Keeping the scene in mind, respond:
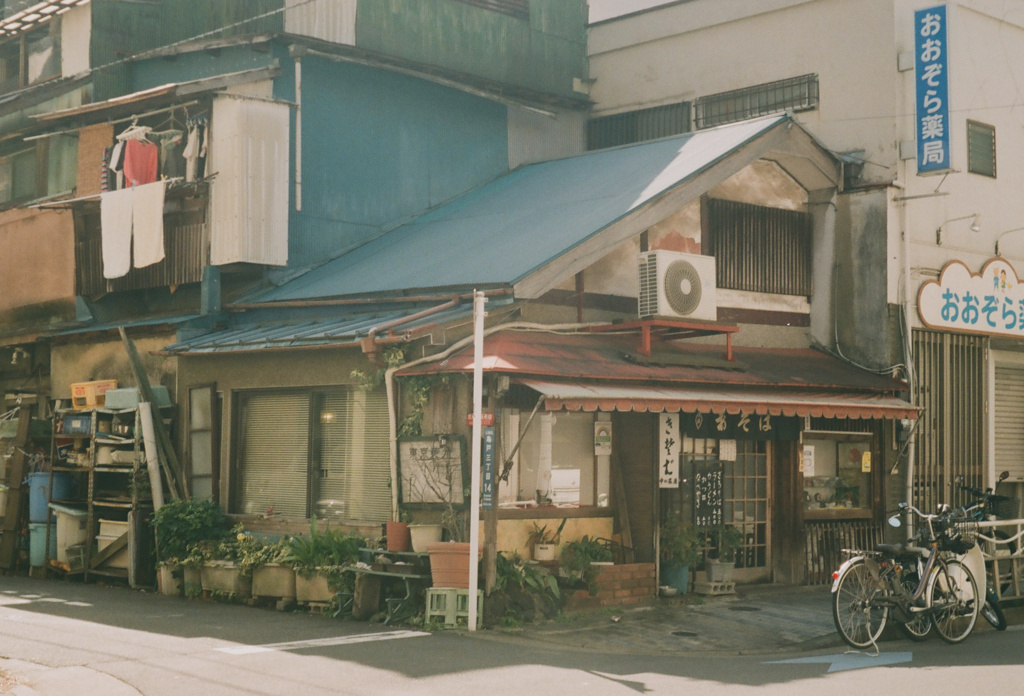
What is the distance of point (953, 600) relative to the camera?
1228 centimetres

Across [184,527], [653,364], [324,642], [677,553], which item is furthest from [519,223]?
[324,642]

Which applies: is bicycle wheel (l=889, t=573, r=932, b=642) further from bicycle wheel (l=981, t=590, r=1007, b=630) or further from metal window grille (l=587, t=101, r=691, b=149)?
metal window grille (l=587, t=101, r=691, b=149)

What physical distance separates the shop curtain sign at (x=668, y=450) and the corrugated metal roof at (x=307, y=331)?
3.21 metres

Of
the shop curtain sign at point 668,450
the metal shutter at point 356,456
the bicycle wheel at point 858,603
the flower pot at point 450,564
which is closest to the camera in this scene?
the bicycle wheel at point 858,603

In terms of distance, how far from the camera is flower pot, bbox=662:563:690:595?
1500 centimetres

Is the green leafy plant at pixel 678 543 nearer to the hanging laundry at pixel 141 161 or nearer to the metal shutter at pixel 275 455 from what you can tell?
the metal shutter at pixel 275 455

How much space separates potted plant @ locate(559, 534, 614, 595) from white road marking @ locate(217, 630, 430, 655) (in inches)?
87.7

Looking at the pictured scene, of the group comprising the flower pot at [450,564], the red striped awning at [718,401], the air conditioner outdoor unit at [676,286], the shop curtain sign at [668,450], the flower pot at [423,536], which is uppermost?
the air conditioner outdoor unit at [676,286]

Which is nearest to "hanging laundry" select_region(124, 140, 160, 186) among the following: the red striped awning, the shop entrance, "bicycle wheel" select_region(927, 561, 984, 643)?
the red striped awning

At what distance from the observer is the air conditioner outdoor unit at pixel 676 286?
14.5 meters

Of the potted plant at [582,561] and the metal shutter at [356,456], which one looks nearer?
the potted plant at [582,561]

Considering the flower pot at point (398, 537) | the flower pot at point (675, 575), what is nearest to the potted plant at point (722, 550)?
the flower pot at point (675, 575)

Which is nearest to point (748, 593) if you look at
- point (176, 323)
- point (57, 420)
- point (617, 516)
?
point (617, 516)

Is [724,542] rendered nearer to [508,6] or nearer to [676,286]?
[676,286]
